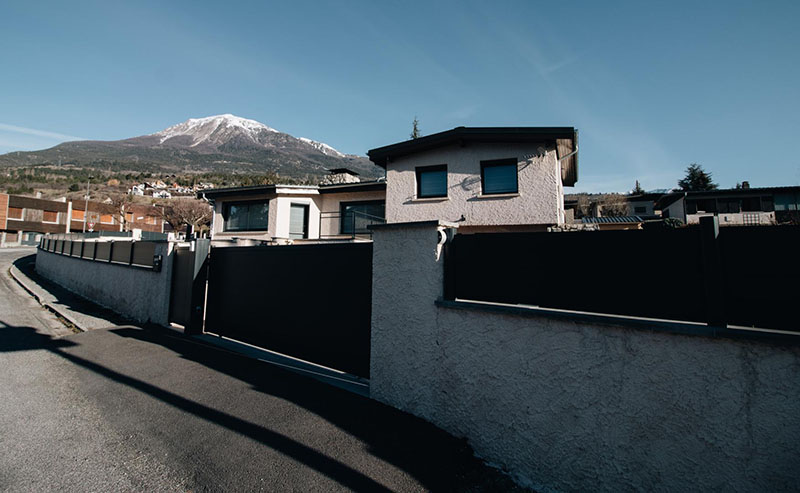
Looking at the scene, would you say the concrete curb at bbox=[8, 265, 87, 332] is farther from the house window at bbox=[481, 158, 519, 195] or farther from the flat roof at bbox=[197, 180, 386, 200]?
the house window at bbox=[481, 158, 519, 195]

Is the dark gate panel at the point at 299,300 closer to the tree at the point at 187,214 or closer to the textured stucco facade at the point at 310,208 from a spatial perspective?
the textured stucco facade at the point at 310,208

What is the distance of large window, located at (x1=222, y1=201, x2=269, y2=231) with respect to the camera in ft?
58.8

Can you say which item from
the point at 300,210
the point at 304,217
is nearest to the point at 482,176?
the point at 304,217

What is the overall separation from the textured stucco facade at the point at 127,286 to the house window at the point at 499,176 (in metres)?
10.2

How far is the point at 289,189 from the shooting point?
17141mm

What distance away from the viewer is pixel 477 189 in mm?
12680

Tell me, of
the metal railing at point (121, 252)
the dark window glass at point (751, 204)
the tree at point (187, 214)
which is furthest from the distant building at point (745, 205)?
the tree at point (187, 214)

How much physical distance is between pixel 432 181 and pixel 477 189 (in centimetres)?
186

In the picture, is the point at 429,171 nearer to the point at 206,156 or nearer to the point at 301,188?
the point at 301,188

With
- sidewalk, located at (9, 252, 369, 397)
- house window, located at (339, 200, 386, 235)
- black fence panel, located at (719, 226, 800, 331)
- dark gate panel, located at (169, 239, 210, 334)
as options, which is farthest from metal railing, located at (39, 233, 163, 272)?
black fence panel, located at (719, 226, 800, 331)

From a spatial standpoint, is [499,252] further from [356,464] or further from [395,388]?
[356,464]

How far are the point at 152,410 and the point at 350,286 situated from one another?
8.92 ft

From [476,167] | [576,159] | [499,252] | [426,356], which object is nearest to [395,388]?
[426,356]

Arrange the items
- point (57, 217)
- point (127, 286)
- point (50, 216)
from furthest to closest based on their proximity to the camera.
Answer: point (57, 217) → point (50, 216) → point (127, 286)
